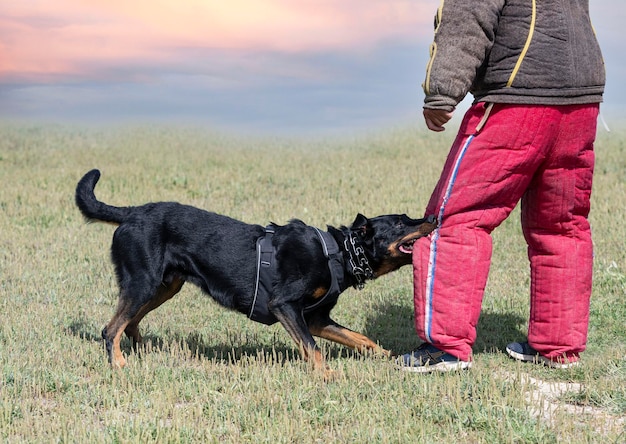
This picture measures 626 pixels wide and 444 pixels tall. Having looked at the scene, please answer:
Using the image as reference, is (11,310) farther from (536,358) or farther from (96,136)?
(96,136)

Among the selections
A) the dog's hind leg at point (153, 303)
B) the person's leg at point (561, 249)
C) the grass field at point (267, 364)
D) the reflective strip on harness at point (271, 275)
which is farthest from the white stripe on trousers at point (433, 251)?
the dog's hind leg at point (153, 303)

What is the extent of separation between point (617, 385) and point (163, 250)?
304 centimetres

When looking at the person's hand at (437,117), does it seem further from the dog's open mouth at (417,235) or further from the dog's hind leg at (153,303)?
the dog's hind leg at (153,303)

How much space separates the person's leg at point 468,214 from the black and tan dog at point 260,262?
0.33 meters

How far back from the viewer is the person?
4.51 metres

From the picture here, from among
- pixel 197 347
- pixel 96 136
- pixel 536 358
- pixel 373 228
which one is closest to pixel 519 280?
→ pixel 536 358

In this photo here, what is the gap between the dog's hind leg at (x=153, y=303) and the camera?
18.2ft

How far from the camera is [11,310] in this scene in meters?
6.61

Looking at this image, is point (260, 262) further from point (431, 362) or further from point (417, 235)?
point (431, 362)

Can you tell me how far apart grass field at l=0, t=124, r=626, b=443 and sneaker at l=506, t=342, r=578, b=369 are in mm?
101

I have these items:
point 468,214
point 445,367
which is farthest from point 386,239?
point 445,367

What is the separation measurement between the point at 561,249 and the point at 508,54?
1.36m

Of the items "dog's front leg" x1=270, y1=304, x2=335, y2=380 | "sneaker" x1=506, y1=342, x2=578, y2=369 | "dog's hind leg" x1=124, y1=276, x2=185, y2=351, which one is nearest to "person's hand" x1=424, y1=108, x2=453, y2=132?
"dog's front leg" x1=270, y1=304, x2=335, y2=380

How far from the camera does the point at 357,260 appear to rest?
5.18 metres
